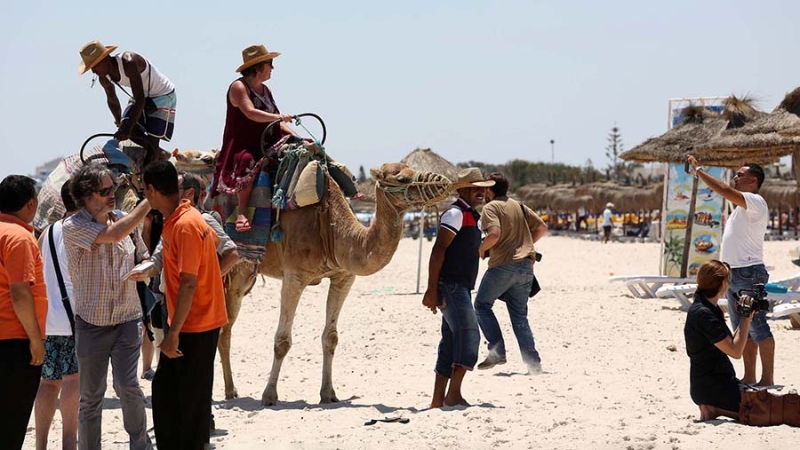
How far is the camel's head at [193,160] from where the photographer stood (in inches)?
386

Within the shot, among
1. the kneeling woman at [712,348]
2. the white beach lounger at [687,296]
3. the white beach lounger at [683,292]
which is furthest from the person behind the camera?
the white beach lounger at [683,292]

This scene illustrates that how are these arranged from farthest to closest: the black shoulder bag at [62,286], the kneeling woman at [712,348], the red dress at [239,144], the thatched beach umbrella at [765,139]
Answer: the thatched beach umbrella at [765,139], the red dress at [239,144], the kneeling woman at [712,348], the black shoulder bag at [62,286]

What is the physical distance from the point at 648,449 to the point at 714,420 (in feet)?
2.89

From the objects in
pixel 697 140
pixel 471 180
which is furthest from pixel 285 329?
pixel 697 140

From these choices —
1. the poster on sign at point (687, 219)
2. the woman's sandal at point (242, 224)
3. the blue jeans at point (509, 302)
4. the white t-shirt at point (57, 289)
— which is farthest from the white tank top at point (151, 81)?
the poster on sign at point (687, 219)

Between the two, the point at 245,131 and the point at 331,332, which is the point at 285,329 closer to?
the point at 331,332

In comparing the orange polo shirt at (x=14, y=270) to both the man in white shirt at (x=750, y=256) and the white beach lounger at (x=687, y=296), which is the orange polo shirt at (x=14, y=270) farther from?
the white beach lounger at (x=687, y=296)

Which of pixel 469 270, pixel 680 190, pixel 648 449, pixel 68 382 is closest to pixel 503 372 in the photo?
pixel 469 270

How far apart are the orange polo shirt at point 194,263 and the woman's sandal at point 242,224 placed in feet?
9.72

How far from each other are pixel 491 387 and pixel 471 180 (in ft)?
6.75

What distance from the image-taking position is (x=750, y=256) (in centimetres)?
Answer: 793

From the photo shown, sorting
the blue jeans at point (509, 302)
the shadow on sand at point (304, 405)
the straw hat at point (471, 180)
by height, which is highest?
the straw hat at point (471, 180)

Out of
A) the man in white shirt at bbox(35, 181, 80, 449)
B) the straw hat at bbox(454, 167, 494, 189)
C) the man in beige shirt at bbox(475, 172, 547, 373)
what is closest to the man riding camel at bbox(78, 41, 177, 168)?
the man in white shirt at bbox(35, 181, 80, 449)

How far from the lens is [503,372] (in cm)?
927
